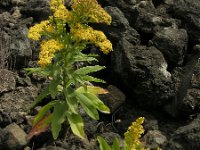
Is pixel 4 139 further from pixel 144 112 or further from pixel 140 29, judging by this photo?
pixel 140 29

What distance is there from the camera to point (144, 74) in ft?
21.6

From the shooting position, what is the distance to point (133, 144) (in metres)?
3.82

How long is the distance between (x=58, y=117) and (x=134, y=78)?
5.74 ft

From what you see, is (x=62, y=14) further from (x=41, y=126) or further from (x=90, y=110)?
(x=41, y=126)

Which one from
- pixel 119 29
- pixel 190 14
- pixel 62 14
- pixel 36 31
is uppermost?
pixel 62 14

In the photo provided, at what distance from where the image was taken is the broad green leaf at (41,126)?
5438 millimetres

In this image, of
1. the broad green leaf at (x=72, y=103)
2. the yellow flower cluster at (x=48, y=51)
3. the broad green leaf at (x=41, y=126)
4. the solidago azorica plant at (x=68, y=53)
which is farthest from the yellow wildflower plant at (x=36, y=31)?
the broad green leaf at (x=41, y=126)

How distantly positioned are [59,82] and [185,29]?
9.57 ft

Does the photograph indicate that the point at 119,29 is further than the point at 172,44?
Yes

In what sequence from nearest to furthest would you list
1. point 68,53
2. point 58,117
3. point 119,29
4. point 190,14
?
point 68,53, point 58,117, point 119,29, point 190,14

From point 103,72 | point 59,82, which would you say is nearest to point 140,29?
point 103,72

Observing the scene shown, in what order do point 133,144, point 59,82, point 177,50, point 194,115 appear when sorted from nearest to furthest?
point 133,144 < point 59,82 < point 194,115 < point 177,50

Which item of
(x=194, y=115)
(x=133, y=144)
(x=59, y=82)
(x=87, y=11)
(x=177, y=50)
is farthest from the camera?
(x=177, y=50)

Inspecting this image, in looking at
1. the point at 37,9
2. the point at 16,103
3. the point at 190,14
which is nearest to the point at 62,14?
the point at 16,103
